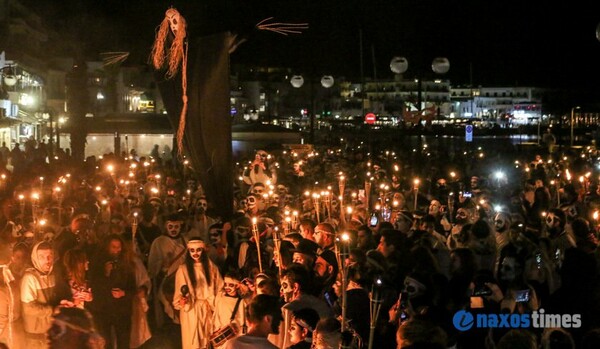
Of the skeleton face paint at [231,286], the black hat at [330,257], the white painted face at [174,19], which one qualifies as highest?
the white painted face at [174,19]

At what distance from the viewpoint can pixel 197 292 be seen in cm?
782

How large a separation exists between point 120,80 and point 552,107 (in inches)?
2490

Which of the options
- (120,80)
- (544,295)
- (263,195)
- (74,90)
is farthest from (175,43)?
(120,80)

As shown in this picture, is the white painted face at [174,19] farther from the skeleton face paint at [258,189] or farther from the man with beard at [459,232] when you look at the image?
the man with beard at [459,232]

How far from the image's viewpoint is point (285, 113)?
109938 millimetres

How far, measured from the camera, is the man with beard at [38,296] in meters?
7.15

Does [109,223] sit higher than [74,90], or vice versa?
[74,90]

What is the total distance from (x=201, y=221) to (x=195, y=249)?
3.69 m

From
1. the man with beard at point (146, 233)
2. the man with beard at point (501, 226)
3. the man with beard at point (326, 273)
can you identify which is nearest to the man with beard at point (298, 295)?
the man with beard at point (326, 273)

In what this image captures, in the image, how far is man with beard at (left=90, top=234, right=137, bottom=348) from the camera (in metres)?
7.68

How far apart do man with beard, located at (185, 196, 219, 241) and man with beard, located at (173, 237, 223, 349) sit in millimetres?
2757

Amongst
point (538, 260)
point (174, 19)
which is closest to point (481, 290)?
point (538, 260)

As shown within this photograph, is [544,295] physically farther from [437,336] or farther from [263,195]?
[263,195]

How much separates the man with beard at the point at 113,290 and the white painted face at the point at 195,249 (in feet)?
2.14
